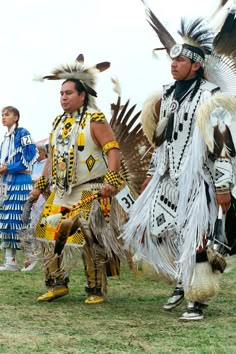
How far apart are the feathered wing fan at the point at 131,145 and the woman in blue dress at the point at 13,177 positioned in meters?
1.37

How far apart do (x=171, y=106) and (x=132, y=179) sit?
139 cm

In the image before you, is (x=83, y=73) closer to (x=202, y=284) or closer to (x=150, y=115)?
(x=150, y=115)

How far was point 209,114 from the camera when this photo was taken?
4785 millimetres

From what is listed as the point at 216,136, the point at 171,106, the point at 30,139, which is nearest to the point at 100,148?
the point at 171,106

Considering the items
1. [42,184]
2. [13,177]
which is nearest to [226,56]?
[42,184]

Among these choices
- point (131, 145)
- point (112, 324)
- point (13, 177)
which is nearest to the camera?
point (112, 324)

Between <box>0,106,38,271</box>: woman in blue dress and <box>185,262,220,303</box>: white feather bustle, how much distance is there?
327cm

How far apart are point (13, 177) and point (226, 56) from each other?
336cm

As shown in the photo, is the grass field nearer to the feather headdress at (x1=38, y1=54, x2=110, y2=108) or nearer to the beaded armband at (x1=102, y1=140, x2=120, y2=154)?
the beaded armband at (x1=102, y1=140, x2=120, y2=154)

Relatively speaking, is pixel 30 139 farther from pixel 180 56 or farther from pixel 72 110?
pixel 180 56

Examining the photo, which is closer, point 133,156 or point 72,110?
point 72,110

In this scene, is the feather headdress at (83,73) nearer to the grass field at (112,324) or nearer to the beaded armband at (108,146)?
the beaded armband at (108,146)

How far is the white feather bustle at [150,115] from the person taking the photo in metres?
5.46

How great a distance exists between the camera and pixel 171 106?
5.17 metres
